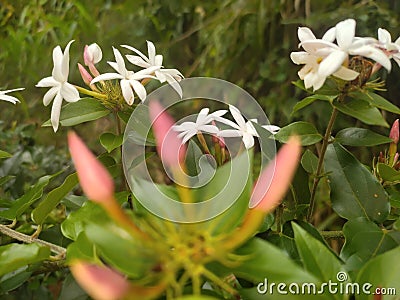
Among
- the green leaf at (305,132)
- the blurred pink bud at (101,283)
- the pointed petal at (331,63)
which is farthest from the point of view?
the green leaf at (305,132)

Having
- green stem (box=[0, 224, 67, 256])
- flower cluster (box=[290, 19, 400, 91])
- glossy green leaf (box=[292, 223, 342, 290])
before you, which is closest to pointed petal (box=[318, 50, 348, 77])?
flower cluster (box=[290, 19, 400, 91])

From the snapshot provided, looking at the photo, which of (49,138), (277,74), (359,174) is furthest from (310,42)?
(49,138)

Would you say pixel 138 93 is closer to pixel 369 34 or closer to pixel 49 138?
pixel 369 34

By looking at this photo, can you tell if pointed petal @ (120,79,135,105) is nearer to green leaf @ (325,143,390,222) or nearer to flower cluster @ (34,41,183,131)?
flower cluster @ (34,41,183,131)

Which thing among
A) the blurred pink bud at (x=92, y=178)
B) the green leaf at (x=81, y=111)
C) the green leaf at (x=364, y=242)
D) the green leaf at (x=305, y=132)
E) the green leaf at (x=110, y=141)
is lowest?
the green leaf at (x=364, y=242)

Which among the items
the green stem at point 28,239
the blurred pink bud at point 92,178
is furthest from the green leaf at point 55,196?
the blurred pink bud at point 92,178

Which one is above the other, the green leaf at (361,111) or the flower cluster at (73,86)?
the flower cluster at (73,86)

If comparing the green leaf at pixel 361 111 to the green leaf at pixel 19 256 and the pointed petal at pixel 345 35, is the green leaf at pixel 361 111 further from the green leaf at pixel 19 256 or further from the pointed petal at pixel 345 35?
the green leaf at pixel 19 256

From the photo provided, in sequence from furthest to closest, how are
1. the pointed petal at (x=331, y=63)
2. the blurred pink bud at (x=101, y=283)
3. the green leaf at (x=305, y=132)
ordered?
the green leaf at (x=305, y=132) → the pointed petal at (x=331, y=63) → the blurred pink bud at (x=101, y=283)
